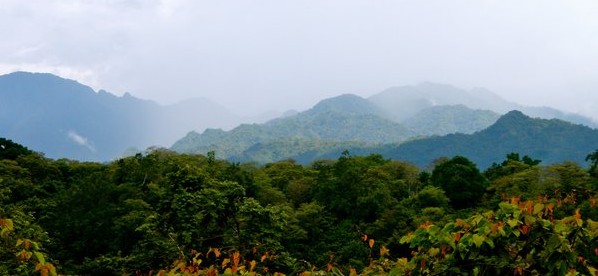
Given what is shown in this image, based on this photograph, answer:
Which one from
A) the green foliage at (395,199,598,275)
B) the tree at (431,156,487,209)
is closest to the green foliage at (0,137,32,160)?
the tree at (431,156,487,209)

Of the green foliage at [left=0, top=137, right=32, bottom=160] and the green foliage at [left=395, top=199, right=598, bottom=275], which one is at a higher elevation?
the green foliage at [left=0, top=137, right=32, bottom=160]

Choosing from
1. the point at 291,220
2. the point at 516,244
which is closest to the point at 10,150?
the point at 291,220

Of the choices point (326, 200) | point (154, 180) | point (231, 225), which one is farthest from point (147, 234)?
point (326, 200)

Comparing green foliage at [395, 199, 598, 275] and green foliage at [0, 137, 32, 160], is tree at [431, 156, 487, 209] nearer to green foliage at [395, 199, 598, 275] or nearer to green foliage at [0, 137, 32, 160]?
green foliage at [0, 137, 32, 160]

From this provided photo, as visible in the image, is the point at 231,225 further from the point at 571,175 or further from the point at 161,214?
the point at 571,175

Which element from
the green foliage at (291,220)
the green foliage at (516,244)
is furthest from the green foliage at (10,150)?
the green foliage at (516,244)

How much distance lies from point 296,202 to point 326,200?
454 centimetres

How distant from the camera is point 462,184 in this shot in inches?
1615

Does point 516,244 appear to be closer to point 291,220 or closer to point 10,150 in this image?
point 291,220

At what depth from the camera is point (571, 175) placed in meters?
37.4

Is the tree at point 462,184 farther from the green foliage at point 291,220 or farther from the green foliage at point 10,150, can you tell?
the green foliage at point 10,150

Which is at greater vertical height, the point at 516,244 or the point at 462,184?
the point at 516,244

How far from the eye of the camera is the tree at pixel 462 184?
40844 mm

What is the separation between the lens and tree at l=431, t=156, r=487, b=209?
134ft
